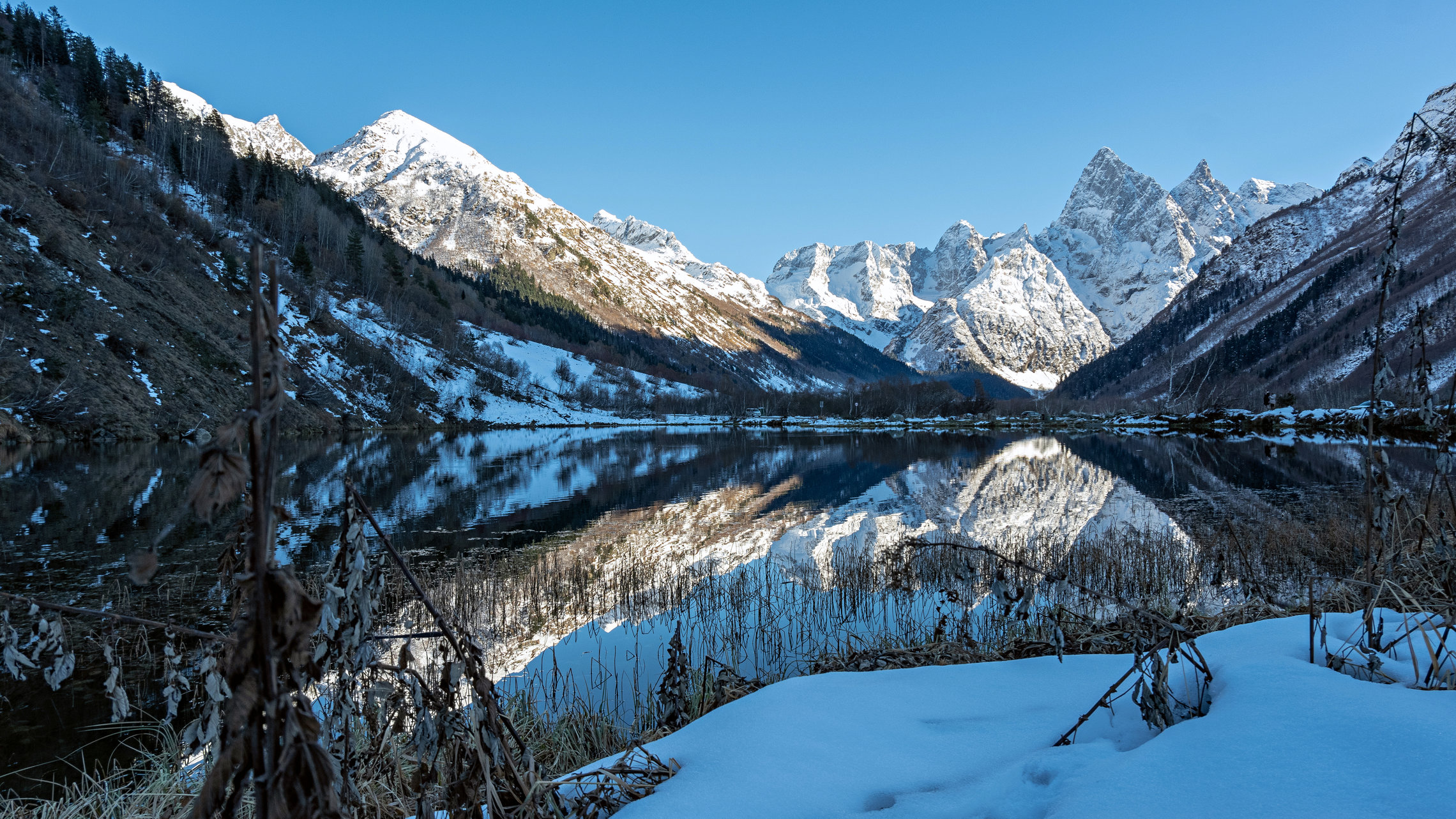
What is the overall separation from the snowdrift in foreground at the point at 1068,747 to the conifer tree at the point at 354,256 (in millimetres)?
112097

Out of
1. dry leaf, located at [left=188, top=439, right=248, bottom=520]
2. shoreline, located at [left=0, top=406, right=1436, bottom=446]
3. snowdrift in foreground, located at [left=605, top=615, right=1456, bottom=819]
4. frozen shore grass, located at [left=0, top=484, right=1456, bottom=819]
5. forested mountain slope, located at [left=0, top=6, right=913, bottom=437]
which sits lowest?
frozen shore grass, located at [left=0, top=484, right=1456, bottom=819]

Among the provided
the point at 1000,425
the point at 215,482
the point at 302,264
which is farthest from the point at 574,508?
the point at 1000,425

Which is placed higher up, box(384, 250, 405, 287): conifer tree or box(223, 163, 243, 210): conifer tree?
box(223, 163, 243, 210): conifer tree

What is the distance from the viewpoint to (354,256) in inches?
3932

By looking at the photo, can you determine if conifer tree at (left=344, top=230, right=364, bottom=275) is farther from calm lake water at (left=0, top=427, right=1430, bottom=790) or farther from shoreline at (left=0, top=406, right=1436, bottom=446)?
calm lake water at (left=0, top=427, right=1430, bottom=790)

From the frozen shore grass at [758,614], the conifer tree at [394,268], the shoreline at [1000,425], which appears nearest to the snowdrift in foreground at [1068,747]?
the frozen shore grass at [758,614]

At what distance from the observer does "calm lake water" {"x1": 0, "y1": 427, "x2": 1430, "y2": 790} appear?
10.4 m

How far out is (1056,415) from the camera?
110 metres

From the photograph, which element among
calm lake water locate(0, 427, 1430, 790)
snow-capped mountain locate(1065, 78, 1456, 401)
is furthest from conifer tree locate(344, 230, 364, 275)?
snow-capped mountain locate(1065, 78, 1456, 401)

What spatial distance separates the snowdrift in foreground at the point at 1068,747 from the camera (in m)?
1.83

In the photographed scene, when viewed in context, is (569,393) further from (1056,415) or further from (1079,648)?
(1079,648)

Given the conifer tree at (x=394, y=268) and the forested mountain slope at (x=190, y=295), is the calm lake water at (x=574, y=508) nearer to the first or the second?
the forested mountain slope at (x=190, y=295)

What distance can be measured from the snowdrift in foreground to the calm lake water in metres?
5.20

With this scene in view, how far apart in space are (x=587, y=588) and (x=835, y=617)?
4.98m
